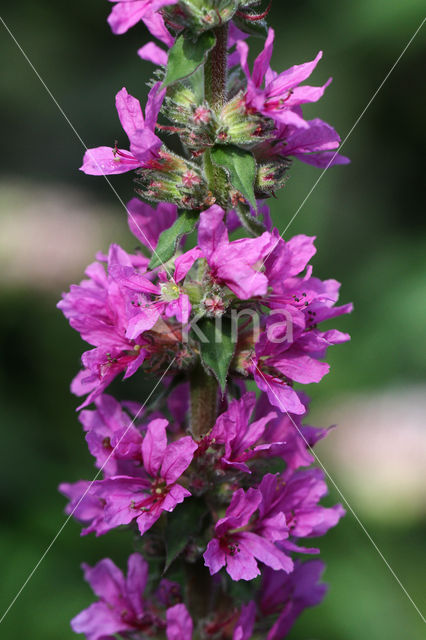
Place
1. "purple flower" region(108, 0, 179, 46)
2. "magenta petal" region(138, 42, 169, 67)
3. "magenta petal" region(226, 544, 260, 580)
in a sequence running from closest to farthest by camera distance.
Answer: "purple flower" region(108, 0, 179, 46) < "magenta petal" region(226, 544, 260, 580) < "magenta petal" region(138, 42, 169, 67)

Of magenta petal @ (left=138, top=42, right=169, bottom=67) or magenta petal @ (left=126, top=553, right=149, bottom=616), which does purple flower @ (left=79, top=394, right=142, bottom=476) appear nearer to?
magenta petal @ (left=126, top=553, right=149, bottom=616)

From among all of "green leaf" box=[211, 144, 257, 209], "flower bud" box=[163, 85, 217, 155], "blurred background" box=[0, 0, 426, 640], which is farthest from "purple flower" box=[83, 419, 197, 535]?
"blurred background" box=[0, 0, 426, 640]

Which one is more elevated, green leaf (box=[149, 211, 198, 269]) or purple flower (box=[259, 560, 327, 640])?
green leaf (box=[149, 211, 198, 269])

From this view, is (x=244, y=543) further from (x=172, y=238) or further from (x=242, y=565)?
(x=172, y=238)

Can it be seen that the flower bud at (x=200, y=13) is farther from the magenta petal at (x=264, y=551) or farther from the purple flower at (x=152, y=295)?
the magenta petal at (x=264, y=551)

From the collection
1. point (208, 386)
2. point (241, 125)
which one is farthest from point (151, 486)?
point (241, 125)

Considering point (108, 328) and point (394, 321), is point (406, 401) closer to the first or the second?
point (394, 321)

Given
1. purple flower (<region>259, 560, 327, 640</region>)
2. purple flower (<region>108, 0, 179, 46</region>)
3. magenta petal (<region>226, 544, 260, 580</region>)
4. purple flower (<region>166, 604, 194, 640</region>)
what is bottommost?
purple flower (<region>259, 560, 327, 640</region>)

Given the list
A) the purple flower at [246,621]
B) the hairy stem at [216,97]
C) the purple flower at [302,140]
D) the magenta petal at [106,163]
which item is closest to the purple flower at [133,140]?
the magenta petal at [106,163]
